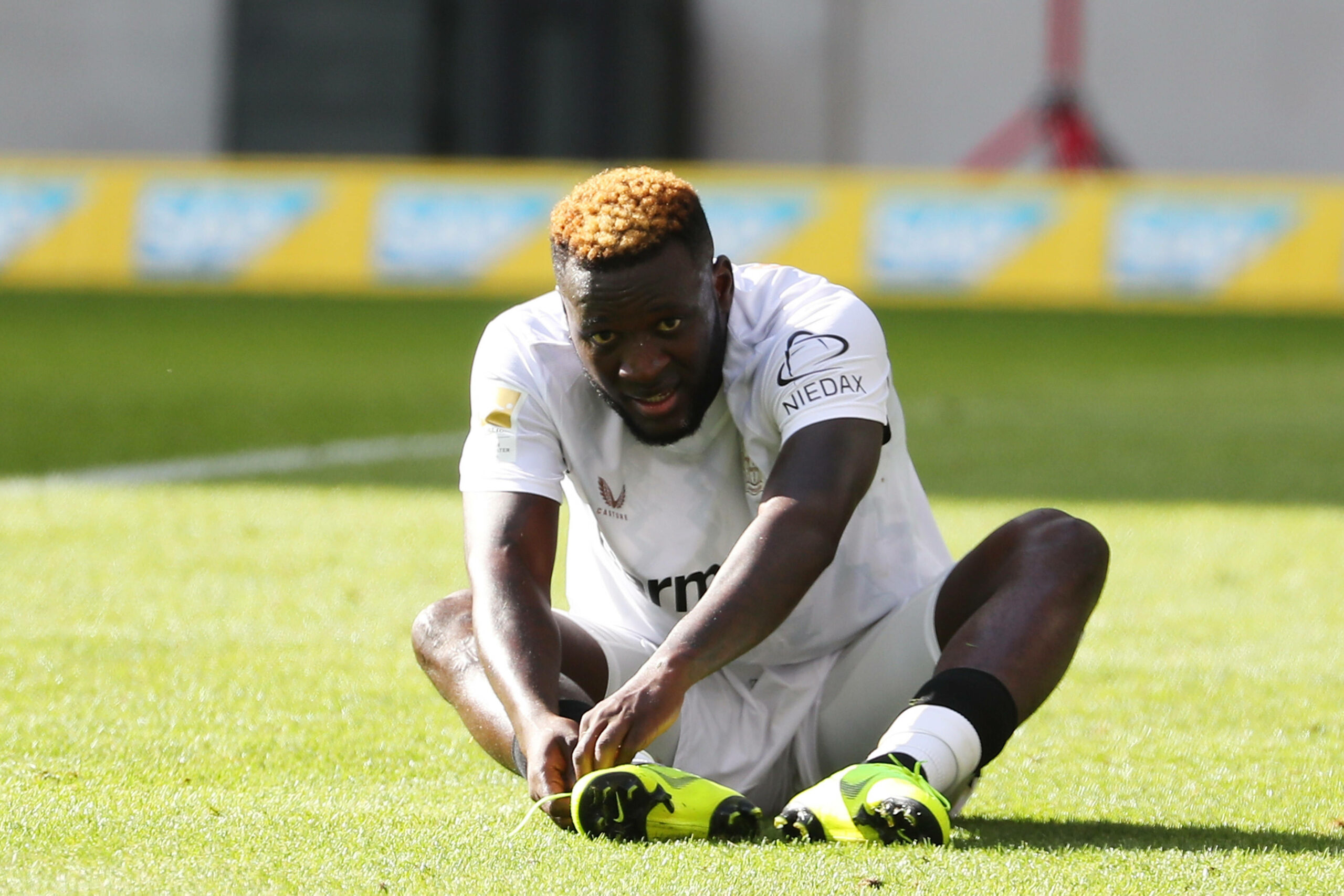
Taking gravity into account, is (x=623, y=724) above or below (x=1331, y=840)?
above

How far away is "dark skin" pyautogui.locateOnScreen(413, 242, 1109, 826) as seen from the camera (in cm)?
290

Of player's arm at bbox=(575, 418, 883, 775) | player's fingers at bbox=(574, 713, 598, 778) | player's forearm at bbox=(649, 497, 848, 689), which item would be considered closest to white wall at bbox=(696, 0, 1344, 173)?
player's arm at bbox=(575, 418, 883, 775)

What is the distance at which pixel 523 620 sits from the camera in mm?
3051

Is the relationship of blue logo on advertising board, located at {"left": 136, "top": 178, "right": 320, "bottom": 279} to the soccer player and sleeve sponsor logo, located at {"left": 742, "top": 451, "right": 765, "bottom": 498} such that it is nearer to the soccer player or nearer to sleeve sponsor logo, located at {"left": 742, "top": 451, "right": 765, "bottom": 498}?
the soccer player

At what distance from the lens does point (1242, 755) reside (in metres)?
3.70

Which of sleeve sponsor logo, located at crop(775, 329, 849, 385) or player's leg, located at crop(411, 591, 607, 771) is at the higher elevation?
sleeve sponsor logo, located at crop(775, 329, 849, 385)

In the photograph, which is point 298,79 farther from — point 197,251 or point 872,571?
point 872,571

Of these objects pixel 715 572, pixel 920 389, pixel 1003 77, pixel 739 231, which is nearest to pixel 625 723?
pixel 715 572

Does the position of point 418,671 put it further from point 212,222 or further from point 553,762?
point 212,222

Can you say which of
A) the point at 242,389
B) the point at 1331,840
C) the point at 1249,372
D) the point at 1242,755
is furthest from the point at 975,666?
the point at 1249,372

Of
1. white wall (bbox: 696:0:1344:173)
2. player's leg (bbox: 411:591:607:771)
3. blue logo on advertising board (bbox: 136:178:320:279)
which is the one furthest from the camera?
white wall (bbox: 696:0:1344:173)

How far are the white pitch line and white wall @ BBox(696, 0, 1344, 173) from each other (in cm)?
1453

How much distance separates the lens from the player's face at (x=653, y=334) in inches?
118

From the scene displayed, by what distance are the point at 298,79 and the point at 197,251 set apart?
5.56m
